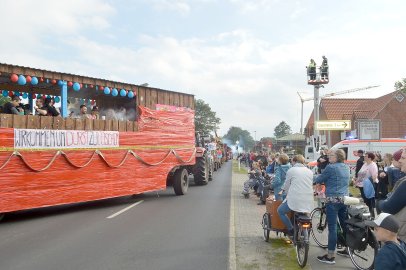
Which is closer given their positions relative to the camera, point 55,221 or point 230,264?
point 230,264

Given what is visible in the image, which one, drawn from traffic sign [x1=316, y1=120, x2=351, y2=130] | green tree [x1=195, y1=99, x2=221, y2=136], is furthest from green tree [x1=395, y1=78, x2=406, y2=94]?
green tree [x1=195, y1=99, x2=221, y2=136]

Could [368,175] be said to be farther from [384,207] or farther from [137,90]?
[137,90]

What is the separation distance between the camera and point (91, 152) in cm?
1198

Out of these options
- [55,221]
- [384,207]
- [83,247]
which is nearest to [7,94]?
[55,221]

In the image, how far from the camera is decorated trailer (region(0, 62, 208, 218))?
1016 centimetres

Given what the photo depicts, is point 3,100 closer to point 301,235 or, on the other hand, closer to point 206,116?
point 301,235

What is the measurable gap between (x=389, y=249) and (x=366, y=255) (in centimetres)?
333

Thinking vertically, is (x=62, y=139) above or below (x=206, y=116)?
below

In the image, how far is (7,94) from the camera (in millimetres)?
13461

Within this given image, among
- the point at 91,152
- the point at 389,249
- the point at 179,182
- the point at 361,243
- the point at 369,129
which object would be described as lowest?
the point at 361,243

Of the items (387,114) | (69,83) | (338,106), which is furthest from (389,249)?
(338,106)

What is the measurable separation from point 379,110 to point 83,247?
5021 centimetres

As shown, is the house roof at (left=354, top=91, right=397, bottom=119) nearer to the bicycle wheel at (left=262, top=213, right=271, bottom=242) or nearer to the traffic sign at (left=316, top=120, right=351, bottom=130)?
the traffic sign at (left=316, top=120, right=351, bottom=130)

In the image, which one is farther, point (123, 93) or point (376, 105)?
point (376, 105)
